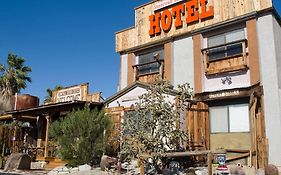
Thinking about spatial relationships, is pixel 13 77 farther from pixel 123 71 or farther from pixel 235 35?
pixel 235 35

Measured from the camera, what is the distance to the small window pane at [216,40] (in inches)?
667

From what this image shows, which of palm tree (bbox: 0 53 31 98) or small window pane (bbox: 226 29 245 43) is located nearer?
small window pane (bbox: 226 29 245 43)

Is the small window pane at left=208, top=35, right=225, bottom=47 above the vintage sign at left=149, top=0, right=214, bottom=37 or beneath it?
beneath

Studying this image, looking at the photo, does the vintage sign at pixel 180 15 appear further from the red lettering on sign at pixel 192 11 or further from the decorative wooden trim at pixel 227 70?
the decorative wooden trim at pixel 227 70

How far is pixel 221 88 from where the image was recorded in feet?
53.3

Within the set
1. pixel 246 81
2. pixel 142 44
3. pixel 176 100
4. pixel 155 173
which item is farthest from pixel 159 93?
pixel 142 44

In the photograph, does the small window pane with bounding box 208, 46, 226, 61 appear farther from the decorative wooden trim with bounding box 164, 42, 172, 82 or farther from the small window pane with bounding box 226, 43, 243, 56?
the decorative wooden trim with bounding box 164, 42, 172, 82

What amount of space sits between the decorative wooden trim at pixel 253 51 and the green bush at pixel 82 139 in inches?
290

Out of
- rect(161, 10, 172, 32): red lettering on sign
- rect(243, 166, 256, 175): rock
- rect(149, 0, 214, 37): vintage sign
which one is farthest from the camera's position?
rect(161, 10, 172, 32): red lettering on sign

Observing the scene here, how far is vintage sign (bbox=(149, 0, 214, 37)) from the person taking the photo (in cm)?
1770

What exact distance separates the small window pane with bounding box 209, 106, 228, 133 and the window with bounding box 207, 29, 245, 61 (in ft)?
8.59

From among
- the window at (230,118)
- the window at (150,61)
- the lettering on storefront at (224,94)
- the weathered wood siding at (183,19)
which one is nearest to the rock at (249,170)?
the window at (230,118)

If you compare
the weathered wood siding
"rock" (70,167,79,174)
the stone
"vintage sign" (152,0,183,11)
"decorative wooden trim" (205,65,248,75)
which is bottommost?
the stone

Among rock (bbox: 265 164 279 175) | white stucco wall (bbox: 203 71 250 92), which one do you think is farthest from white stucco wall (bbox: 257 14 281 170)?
white stucco wall (bbox: 203 71 250 92)
